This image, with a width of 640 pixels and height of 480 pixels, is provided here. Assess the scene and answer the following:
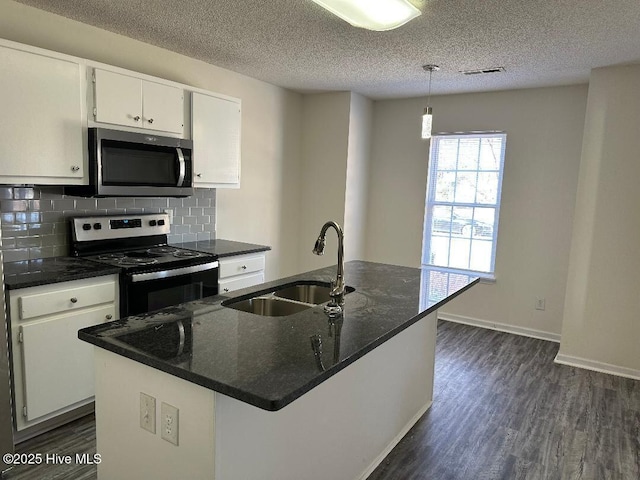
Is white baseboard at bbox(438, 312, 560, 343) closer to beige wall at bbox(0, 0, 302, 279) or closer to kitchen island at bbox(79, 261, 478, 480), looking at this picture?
beige wall at bbox(0, 0, 302, 279)

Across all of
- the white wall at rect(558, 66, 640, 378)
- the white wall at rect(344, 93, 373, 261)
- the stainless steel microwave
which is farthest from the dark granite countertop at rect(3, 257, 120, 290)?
the white wall at rect(558, 66, 640, 378)

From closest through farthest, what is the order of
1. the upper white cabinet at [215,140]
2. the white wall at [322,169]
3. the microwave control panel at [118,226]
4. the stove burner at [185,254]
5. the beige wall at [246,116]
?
the beige wall at [246,116] → the microwave control panel at [118,226] → the stove burner at [185,254] → the upper white cabinet at [215,140] → the white wall at [322,169]

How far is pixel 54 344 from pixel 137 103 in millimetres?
1595

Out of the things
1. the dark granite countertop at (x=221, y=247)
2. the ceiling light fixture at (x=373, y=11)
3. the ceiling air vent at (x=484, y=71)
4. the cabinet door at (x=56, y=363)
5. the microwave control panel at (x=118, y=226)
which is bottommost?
the cabinet door at (x=56, y=363)

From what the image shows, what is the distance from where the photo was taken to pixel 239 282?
11.8 feet

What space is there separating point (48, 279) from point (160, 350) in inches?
52.0

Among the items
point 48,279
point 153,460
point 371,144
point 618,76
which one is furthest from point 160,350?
point 371,144

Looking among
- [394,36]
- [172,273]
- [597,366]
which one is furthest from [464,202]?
[172,273]

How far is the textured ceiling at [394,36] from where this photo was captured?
249 centimetres

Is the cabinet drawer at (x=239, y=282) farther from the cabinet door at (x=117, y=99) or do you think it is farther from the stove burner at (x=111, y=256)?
the cabinet door at (x=117, y=99)

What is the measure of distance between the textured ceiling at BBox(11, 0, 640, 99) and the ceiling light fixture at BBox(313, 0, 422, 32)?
0.36m

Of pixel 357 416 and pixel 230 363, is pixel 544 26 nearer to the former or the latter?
pixel 357 416

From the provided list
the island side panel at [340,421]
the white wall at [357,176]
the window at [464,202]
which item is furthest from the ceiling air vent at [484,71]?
the island side panel at [340,421]

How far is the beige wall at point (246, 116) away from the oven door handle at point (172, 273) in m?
0.96
